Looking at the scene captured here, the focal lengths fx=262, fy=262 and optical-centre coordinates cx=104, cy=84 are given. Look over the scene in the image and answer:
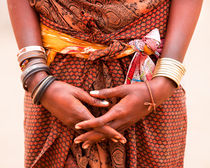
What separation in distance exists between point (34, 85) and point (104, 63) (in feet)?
0.80

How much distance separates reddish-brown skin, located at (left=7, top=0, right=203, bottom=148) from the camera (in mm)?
797

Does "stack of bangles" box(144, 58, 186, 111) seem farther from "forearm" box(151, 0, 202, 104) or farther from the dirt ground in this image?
the dirt ground

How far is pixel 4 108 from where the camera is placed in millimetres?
2574

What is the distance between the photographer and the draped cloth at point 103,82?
859 mm

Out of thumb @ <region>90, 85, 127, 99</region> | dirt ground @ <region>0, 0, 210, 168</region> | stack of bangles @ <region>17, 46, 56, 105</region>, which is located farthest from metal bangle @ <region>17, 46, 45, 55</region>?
dirt ground @ <region>0, 0, 210, 168</region>

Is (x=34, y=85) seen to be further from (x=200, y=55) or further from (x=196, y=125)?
(x=200, y=55)

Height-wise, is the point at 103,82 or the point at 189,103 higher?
the point at 103,82

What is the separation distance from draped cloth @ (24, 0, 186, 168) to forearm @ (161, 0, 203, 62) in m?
0.03

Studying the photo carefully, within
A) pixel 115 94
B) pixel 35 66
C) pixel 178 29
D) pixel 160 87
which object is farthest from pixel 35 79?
pixel 178 29

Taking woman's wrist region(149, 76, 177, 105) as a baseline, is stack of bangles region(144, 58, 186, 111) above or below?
above

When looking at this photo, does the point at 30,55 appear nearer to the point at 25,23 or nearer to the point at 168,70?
the point at 25,23

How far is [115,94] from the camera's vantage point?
2.67ft

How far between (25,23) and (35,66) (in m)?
0.17

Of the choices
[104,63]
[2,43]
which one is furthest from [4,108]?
[104,63]
